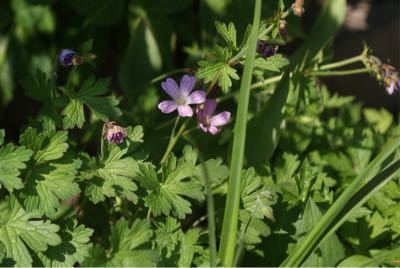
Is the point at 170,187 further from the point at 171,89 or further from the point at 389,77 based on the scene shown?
Result: the point at 389,77

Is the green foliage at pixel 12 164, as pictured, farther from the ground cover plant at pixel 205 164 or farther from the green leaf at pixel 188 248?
the green leaf at pixel 188 248

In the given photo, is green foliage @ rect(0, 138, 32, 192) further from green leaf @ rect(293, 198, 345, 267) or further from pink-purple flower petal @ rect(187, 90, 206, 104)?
green leaf @ rect(293, 198, 345, 267)

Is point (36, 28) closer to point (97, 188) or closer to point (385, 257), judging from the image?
point (97, 188)

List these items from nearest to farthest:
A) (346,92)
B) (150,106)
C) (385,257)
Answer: (385,257)
(150,106)
(346,92)

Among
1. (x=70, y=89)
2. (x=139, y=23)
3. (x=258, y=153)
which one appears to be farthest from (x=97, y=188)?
(x=139, y=23)

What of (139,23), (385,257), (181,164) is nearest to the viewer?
(385,257)

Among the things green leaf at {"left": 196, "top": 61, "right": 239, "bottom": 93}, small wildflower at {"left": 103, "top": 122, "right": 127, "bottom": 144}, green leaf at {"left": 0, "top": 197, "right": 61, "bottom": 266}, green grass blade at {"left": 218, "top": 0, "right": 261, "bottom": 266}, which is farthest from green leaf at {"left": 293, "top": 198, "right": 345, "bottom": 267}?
green leaf at {"left": 0, "top": 197, "right": 61, "bottom": 266}

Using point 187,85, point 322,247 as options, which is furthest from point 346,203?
point 187,85
